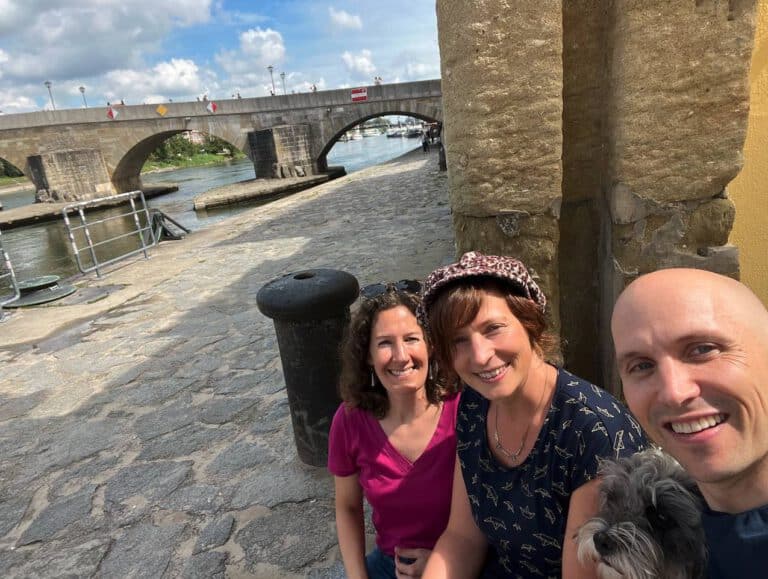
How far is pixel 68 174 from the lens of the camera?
2566 centimetres

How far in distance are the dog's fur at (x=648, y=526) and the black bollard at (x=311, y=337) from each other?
165 cm

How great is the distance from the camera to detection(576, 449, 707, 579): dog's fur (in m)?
0.88

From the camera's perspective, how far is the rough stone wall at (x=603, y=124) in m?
1.70

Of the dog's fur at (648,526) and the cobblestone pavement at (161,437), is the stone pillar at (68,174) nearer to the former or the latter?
the cobblestone pavement at (161,437)

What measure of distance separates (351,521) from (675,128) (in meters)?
1.72

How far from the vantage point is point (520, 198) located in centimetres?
193

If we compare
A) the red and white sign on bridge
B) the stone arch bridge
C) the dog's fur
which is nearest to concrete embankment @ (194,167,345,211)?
the stone arch bridge

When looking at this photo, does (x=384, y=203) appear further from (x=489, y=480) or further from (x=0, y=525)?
(x=489, y=480)

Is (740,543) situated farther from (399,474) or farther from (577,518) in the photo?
(399,474)

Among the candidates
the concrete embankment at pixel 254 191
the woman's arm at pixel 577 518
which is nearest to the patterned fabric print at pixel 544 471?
the woman's arm at pixel 577 518

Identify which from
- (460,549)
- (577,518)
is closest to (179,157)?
(460,549)

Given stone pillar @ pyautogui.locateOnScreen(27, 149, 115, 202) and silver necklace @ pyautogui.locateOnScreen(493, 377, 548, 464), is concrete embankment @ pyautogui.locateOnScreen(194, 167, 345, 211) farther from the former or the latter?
silver necklace @ pyautogui.locateOnScreen(493, 377, 548, 464)

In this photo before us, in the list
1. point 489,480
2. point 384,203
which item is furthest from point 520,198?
point 384,203

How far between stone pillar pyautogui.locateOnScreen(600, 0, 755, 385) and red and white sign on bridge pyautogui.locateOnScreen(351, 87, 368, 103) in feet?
83.6
